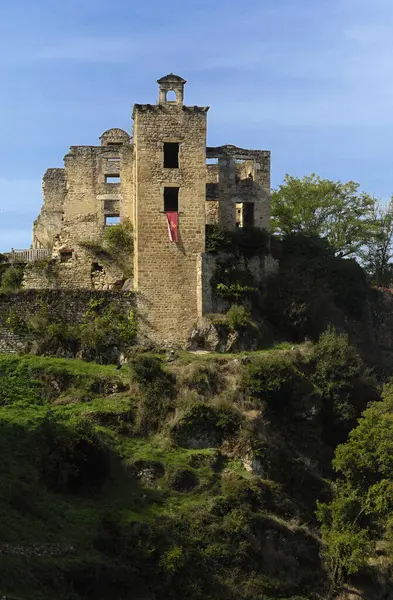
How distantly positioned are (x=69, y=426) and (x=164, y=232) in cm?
980

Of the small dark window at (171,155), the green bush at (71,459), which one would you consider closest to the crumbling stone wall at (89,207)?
the small dark window at (171,155)

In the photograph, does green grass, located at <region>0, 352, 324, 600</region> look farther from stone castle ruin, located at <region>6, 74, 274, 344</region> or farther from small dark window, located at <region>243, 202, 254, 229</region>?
small dark window, located at <region>243, 202, 254, 229</region>

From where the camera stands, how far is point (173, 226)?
44.5m

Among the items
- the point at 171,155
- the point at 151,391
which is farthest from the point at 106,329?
the point at 171,155

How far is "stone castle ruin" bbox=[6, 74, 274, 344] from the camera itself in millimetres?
44156

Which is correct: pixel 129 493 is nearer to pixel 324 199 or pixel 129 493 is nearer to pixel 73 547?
pixel 73 547

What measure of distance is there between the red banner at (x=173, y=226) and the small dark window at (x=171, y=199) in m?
0.35

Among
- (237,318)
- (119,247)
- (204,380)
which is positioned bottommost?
(204,380)

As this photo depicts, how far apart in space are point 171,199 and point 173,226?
4.21 ft

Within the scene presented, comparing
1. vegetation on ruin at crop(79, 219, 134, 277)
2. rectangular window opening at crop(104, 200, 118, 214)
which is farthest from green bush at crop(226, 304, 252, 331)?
rectangular window opening at crop(104, 200, 118, 214)

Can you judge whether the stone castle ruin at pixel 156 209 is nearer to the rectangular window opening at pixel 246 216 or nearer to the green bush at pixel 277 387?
the rectangular window opening at pixel 246 216

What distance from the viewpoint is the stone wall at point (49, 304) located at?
141 ft

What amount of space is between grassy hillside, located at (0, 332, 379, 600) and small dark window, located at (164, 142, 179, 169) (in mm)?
6975

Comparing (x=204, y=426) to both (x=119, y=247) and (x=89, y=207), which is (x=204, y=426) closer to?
(x=119, y=247)
